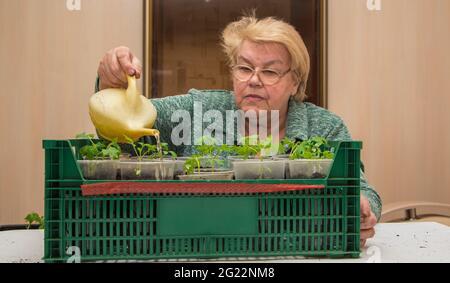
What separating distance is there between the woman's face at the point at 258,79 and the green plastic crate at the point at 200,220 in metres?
0.64

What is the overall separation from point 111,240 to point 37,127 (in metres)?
1.88

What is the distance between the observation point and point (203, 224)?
755 mm

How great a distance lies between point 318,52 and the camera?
2.47 metres

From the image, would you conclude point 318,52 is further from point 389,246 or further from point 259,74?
point 389,246

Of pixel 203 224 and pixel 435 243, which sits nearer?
pixel 203 224

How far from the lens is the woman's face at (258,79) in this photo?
1392mm

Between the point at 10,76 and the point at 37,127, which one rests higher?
the point at 10,76

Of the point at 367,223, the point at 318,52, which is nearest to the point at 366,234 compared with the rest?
the point at 367,223

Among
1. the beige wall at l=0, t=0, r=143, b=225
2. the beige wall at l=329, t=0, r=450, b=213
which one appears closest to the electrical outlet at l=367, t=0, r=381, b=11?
the beige wall at l=329, t=0, r=450, b=213

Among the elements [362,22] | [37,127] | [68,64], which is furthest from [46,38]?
[362,22]

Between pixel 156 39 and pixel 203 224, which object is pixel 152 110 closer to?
pixel 203 224

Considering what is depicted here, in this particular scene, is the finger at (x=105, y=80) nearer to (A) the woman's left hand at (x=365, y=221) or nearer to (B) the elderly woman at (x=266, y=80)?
(B) the elderly woman at (x=266, y=80)
